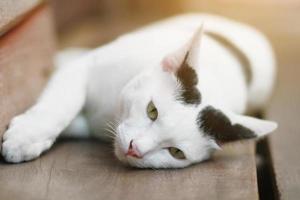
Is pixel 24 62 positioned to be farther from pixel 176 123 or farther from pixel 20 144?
pixel 176 123

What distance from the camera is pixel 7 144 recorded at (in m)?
1.53

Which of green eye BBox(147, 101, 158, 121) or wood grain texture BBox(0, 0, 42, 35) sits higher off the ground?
wood grain texture BBox(0, 0, 42, 35)

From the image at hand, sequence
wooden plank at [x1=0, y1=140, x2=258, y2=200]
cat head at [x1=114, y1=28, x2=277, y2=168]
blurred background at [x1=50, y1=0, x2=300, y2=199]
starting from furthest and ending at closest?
blurred background at [x1=50, y1=0, x2=300, y2=199], cat head at [x1=114, y1=28, x2=277, y2=168], wooden plank at [x1=0, y1=140, x2=258, y2=200]

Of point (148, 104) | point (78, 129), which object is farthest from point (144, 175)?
point (78, 129)

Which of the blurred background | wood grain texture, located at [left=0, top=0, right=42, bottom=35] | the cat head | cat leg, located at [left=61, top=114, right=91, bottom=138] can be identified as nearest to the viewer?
the cat head

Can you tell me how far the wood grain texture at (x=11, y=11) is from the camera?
160 cm

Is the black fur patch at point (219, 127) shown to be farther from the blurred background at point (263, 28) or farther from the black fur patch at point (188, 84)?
the blurred background at point (263, 28)

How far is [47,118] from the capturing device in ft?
5.32

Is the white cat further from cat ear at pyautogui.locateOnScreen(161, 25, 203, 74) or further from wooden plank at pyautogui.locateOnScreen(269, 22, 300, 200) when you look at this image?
wooden plank at pyautogui.locateOnScreen(269, 22, 300, 200)

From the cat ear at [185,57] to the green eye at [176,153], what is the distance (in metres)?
0.21

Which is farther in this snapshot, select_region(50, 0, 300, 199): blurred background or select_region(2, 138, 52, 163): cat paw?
select_region(50, 0, 300, 199): blurred background

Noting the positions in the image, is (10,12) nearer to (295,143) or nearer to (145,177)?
(145,177)

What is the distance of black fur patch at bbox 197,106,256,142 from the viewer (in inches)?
60.3

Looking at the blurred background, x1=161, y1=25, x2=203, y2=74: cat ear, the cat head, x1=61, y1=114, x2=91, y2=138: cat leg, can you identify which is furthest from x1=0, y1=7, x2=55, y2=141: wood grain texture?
the blurred background
